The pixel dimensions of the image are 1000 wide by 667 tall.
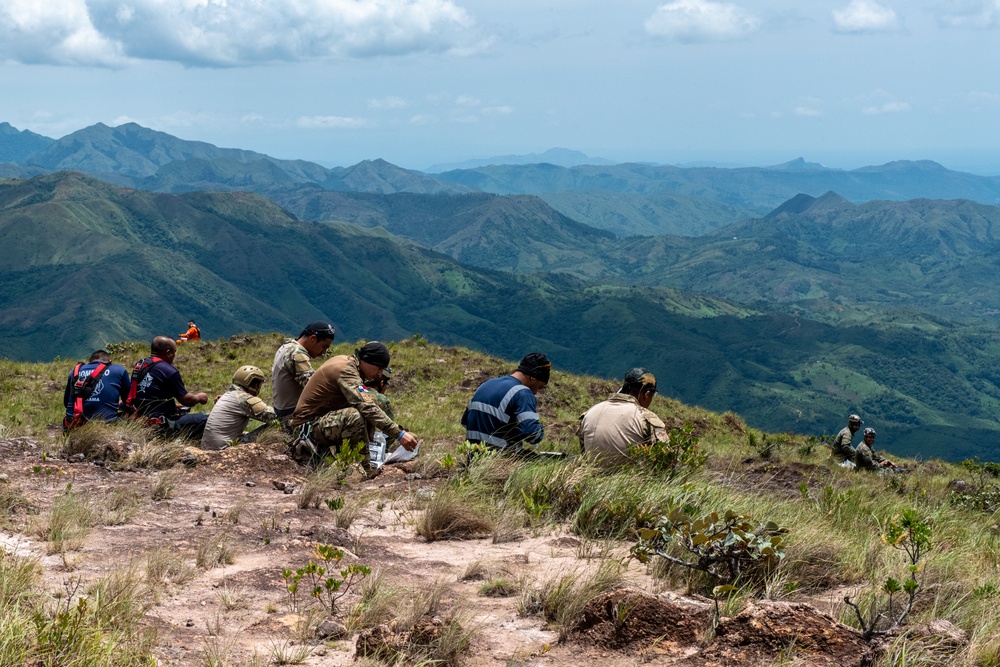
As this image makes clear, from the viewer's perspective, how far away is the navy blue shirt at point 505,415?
35.5ft

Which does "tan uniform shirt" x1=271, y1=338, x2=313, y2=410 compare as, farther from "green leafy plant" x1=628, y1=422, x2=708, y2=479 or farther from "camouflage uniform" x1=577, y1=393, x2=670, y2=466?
"green leafy plant" x1=628, y1=422, x2=708, y2=479

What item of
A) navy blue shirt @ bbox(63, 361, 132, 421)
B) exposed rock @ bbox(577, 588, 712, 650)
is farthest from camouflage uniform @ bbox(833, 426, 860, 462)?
exposed rock @ bbox(577, 588, 712, 650)

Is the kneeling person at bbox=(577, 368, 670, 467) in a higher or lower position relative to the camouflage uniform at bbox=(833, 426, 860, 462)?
higher

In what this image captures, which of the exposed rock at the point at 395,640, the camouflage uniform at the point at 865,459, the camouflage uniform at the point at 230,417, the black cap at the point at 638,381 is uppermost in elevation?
the black cap at the point at 638,381

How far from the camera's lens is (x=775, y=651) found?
4809mm

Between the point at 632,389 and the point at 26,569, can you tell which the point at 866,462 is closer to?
the point at 632,389

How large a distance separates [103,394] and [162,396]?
88 cm

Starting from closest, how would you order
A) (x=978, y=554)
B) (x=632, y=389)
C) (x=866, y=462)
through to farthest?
(x=978, y=554), (x=632, y=389), (x=866, y=462)

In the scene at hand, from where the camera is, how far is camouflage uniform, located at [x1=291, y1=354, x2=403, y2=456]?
10.6 m

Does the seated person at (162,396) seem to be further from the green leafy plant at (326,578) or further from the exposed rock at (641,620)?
the exposed rock at (641,620)

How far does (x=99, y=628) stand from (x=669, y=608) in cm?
336

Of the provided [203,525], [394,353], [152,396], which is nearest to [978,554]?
[203,525]

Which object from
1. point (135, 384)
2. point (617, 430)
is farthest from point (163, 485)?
point (617, 430)

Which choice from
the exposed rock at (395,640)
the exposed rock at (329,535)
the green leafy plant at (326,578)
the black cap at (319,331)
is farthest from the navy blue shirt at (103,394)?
the exposed rock at (395,640)
